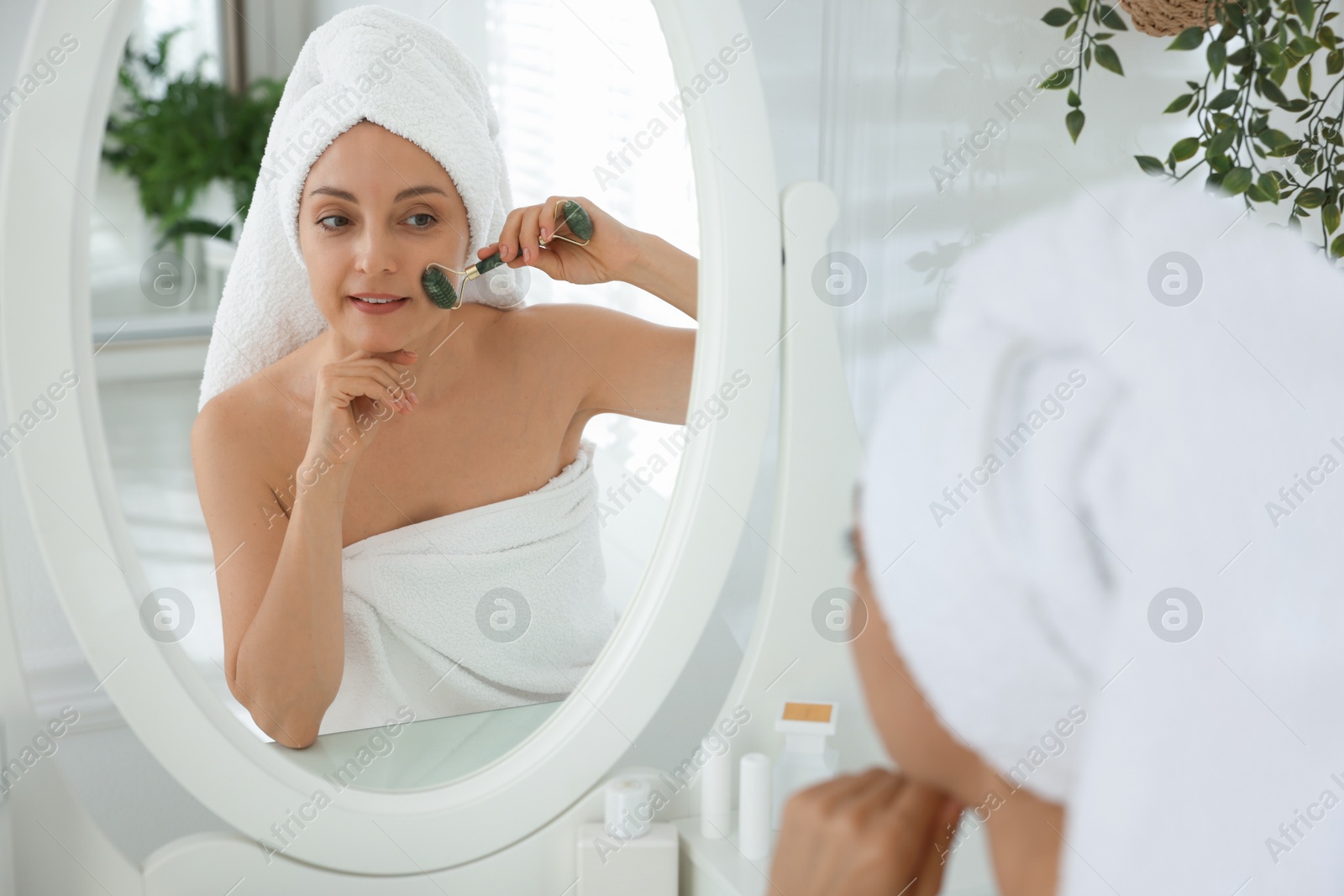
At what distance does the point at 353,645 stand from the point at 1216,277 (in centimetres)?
54

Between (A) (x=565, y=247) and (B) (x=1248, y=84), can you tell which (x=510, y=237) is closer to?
(A) (x=565, y=247)

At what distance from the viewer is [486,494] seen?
2.23 ft

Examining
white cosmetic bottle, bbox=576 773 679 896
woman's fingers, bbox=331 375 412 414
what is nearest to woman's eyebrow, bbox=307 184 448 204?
woman's fingers, bbox=331 375 412 414

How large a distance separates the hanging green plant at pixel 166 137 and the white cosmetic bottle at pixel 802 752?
49 cm

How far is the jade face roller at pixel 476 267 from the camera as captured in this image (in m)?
0.65

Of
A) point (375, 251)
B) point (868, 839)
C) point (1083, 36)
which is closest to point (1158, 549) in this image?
point (868, 839)

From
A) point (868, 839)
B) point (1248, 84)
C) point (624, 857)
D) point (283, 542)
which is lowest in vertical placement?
point (624, 857)

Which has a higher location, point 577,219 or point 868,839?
point 577,219

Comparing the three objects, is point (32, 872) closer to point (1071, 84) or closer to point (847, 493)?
point (847, 493)

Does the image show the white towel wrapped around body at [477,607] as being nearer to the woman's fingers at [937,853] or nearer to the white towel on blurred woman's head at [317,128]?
the white towel on blurred woman's head at [317,128]

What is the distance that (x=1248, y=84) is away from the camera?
33.8 inches

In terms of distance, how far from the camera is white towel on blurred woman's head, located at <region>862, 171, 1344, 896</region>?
23 cm

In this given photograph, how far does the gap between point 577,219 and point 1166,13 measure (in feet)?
1.71

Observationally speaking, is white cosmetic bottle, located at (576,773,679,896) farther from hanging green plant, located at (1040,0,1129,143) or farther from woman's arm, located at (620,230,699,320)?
hanging green plant, located at (1040,0,1129,143)
